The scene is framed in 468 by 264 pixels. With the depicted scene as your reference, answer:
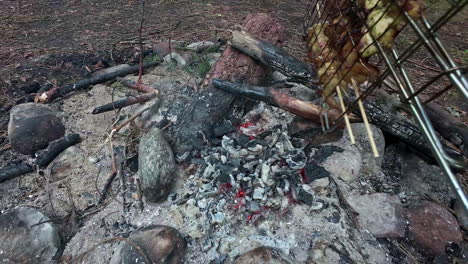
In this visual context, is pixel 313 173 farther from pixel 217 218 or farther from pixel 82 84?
pixel 82 84

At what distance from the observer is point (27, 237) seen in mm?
2229

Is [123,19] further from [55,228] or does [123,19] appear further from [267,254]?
[267,254]

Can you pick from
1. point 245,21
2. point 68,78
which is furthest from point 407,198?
point 68,78

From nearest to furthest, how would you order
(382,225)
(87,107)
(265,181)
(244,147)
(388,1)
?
(388,1)
(382,225)
(265,181)
(244,147)
(87,107)

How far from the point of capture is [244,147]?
2.78 m

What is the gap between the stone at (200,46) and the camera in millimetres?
4295

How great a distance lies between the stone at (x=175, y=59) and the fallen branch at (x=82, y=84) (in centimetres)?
→ 14

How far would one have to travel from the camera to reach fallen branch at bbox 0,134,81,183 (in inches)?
111

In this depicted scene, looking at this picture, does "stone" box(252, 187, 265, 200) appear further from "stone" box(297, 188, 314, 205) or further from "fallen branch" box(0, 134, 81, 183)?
"fallen branch" box(0, 134, 81, 183)

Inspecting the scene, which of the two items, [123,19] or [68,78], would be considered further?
[123,19]

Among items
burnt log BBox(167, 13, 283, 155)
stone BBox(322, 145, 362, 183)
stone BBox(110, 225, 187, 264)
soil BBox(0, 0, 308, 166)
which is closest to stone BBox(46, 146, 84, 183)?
soil BBox(0, 0, 308, 166)

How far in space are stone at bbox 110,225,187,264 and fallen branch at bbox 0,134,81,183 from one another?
134 cm

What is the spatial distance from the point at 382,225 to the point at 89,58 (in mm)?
4163

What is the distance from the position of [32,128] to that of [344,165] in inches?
120
